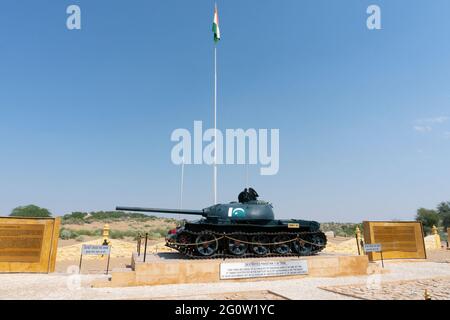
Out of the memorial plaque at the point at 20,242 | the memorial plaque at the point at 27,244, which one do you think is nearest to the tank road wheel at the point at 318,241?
the memorial plaque at the point at 27,244

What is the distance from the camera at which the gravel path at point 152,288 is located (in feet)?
29.7

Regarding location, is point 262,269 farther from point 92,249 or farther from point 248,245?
point 92,249

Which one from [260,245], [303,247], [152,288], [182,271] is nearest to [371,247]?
[303,247]

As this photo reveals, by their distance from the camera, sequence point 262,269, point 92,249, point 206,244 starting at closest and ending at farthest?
point 92,249 → point 262,269 → point 206,244

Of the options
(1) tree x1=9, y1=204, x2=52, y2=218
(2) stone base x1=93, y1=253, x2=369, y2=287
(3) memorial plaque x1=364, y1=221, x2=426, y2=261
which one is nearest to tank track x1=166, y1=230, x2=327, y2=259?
(2) stone base x1=93, y1=253, x2=369, y2=287

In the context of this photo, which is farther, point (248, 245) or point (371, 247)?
point (371, 247)

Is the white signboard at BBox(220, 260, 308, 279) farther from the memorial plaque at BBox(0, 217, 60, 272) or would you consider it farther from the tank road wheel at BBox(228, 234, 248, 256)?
the memorial plaque at BBox(0, 217, 60, 272)

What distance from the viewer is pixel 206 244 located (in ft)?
42.5

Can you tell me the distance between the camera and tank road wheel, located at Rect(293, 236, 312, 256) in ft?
47.2

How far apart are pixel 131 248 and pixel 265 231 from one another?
12596 millimetres

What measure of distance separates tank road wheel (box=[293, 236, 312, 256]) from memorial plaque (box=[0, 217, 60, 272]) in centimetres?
1061

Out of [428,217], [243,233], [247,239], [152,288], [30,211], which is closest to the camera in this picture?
[152,288]

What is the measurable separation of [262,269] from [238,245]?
1.61 m
